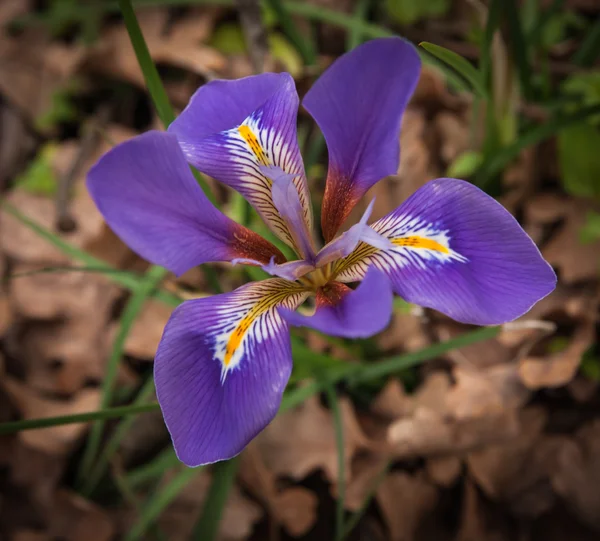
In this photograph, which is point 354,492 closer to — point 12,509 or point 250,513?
point 250,513

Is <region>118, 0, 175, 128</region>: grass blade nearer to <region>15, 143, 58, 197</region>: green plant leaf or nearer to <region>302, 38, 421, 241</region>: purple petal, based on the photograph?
<region>302, 38, 421, 241</region>: purple petal

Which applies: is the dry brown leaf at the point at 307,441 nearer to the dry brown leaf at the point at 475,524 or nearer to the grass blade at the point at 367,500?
the grass blade at the point at 367,500

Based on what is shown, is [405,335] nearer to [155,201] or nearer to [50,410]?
[155,201]

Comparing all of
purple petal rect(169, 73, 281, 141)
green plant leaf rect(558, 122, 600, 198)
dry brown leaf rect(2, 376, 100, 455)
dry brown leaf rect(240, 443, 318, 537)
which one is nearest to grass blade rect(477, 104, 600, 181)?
green plant leaf rect(558, 122, 600, 198)

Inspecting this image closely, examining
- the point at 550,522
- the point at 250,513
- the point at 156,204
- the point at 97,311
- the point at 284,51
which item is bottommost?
the point at 550,522

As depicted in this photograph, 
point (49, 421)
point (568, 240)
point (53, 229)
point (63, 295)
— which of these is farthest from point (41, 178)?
point (568, 240)

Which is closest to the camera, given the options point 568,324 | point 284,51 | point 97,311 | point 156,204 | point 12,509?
point 156,204

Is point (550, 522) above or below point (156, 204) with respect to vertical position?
below

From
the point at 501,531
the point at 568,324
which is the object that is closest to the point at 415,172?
the point at 568,324
